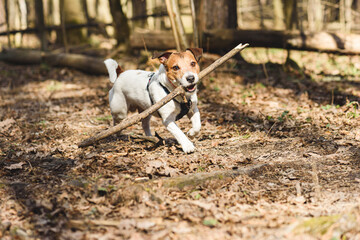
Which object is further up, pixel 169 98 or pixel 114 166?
pixel 169 98

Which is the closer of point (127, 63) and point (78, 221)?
point (78, 221)

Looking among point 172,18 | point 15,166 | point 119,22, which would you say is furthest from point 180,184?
point 119,22

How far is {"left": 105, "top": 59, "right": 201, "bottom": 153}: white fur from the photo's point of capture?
5.05 m

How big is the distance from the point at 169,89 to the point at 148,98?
37cm

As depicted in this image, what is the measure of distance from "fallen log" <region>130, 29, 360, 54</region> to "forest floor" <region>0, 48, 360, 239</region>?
1.99 m

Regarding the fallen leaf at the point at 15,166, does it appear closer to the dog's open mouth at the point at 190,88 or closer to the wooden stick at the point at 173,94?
the wooden stick at the point at 173,94

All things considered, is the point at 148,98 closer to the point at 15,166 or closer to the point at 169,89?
the point at 169,89

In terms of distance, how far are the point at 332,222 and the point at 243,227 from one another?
693 mm

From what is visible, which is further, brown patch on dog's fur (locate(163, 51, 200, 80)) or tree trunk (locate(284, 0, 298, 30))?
tree trunk (locate(284, 0, 298, 30))

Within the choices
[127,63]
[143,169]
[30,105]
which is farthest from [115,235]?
[127,63]

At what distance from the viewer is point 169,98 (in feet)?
15.3

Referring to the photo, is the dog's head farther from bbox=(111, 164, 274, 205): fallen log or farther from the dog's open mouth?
bbox=(111, 164, 274, 205): fallen log

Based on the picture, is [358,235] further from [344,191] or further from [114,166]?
[114,166]

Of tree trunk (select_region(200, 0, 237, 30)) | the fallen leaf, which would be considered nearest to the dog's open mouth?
the fallen leaf
